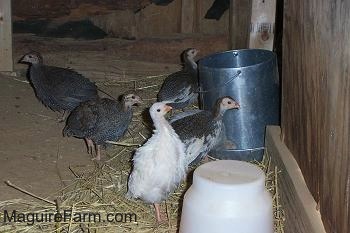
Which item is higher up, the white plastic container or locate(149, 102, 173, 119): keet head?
locate(149, 102, 173, 119): keet head

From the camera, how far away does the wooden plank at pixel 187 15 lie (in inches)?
236

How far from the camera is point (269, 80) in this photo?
385 centimetres

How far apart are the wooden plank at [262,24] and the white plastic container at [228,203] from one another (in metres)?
2.28

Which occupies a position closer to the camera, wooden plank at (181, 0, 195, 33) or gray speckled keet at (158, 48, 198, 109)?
gray speckled keet at (158, 48, 198, 109)

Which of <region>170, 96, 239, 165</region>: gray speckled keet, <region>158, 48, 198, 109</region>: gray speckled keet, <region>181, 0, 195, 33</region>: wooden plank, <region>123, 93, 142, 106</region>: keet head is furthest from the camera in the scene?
<region>181, 0, 195, 33</region>: wooden plank

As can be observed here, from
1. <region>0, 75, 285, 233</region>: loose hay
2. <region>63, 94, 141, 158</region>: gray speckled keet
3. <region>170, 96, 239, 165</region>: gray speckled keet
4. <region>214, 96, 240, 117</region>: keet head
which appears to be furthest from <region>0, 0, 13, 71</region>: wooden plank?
<region>214, 96, 240, 117</region>: keet head

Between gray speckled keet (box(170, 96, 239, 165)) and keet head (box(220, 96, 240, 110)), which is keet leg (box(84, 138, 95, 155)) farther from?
keet head (box(220, 96, 240, 110))

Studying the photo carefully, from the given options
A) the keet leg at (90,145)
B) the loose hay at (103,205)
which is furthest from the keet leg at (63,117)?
the loose hay at (103,205)

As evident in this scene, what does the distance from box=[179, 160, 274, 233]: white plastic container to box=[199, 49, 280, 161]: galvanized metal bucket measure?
1.64 m

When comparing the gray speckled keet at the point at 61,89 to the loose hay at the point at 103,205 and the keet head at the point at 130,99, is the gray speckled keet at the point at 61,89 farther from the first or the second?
the loose hay at the point at 103,205

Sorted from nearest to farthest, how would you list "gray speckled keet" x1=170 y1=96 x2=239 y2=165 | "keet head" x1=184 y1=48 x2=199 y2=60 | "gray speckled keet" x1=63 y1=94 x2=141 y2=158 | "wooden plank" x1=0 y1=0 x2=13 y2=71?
"gray speckled keet" x1=170 y1=96 x2=239 y2=165 → "gray speckled keet" x1=63 y1=94 x2=141 y2=158 → "keet head" x1=184 y1=48 x2=199 y2=60 → "wooden plank" x1=0 y1=0 x2=13 y2=71

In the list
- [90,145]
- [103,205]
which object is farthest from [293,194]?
[90,145]

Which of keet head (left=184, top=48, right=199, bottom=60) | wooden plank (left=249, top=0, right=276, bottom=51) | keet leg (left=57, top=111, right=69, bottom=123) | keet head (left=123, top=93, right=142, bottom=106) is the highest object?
wooden plank (left=249, top=0, right=276, bottom=51)

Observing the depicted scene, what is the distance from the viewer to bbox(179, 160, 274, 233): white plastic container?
83.7 inches
